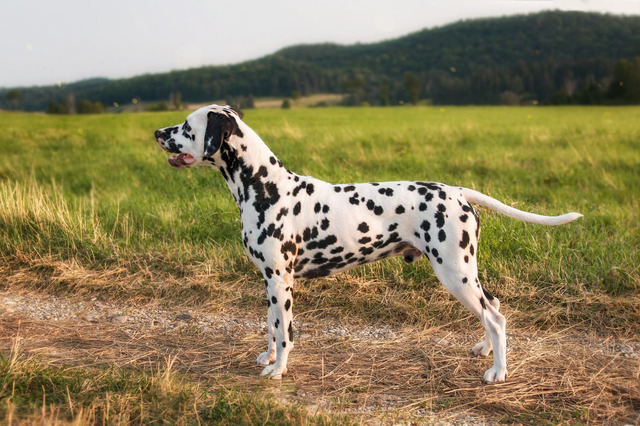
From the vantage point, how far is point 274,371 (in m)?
4.14

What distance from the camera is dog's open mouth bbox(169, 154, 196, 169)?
409 centimetres

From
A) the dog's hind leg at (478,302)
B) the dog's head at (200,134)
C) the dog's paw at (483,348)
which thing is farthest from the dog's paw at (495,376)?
the dog's head at (200,134)

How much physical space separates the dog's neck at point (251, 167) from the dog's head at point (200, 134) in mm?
79

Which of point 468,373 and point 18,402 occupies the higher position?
point 18,402

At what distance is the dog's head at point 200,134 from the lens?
3.96 metres

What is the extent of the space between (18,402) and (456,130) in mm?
17340

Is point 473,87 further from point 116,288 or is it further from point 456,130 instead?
point 116,288

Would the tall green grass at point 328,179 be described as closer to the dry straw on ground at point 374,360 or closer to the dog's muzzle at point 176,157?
the dry straw on ground at point 374,360

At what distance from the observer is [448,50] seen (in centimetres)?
5212

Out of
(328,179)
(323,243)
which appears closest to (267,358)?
(323,243)

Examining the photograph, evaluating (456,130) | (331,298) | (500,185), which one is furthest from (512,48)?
(331,298)

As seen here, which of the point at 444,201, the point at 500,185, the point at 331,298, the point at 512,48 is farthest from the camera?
the point at 512,48

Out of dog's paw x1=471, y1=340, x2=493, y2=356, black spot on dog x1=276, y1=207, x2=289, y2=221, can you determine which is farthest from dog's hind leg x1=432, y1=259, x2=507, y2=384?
black spot on dog x1=276, y1=207, x2=289, y2=221

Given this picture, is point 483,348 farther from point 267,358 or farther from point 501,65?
point 501,65
